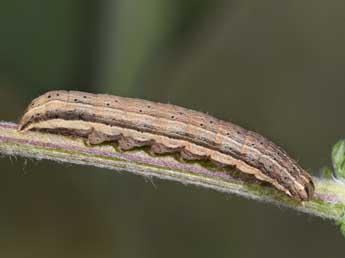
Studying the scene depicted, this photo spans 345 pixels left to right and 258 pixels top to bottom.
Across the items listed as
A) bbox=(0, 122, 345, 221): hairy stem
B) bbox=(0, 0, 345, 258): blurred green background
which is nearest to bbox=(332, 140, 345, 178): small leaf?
bbox=(0, 122, 345, 221): hairy stem

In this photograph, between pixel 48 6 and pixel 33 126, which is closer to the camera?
pixel 33 126

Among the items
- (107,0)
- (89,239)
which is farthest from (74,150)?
(89,239)

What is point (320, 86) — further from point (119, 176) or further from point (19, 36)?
point (19, 36)

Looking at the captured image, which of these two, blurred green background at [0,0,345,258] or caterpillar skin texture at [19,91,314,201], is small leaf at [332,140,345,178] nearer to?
caterpillar skin texture at [19,91,314,201]

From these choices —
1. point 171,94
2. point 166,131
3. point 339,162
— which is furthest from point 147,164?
point 171,94

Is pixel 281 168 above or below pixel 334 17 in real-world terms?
below

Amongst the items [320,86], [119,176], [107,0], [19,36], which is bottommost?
[119,176]

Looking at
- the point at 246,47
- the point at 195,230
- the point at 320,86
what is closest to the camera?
the point at 195,230

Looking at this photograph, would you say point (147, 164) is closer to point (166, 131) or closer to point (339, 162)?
point (166, 131)
